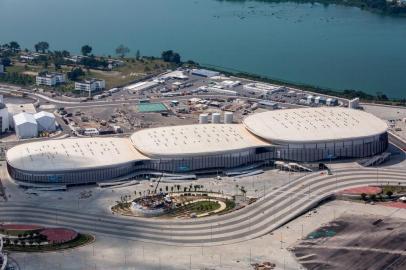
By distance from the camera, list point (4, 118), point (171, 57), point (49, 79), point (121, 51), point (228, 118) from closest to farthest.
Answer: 1. point (4, 118)
2. point (228, 118)
3. point (49, 79)
4. point (171, 57)
5. point (121, 51)

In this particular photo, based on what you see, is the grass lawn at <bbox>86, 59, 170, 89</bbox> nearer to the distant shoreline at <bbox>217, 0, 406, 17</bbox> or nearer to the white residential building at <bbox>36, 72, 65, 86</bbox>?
the white residential building at <bbox>36, 72, 65, 86</bbox>

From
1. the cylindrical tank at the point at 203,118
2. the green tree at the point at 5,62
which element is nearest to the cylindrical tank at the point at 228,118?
the cylindrical tank at the point at 203,118

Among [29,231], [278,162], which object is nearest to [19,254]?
[29,231]

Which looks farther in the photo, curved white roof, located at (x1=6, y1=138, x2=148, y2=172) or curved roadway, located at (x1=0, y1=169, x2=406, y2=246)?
curved white roof, located at (x1=6, y1=138, x2=148, y2=172)

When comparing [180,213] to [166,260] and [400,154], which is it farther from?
[400,154]

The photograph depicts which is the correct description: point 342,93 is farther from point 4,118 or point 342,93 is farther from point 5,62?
point 5,62

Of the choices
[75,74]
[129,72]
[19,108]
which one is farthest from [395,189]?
[129,72]

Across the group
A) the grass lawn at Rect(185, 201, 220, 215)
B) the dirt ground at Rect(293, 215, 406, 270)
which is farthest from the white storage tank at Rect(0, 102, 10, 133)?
the dirt ground at Rect(293, 215, 406, 270)
